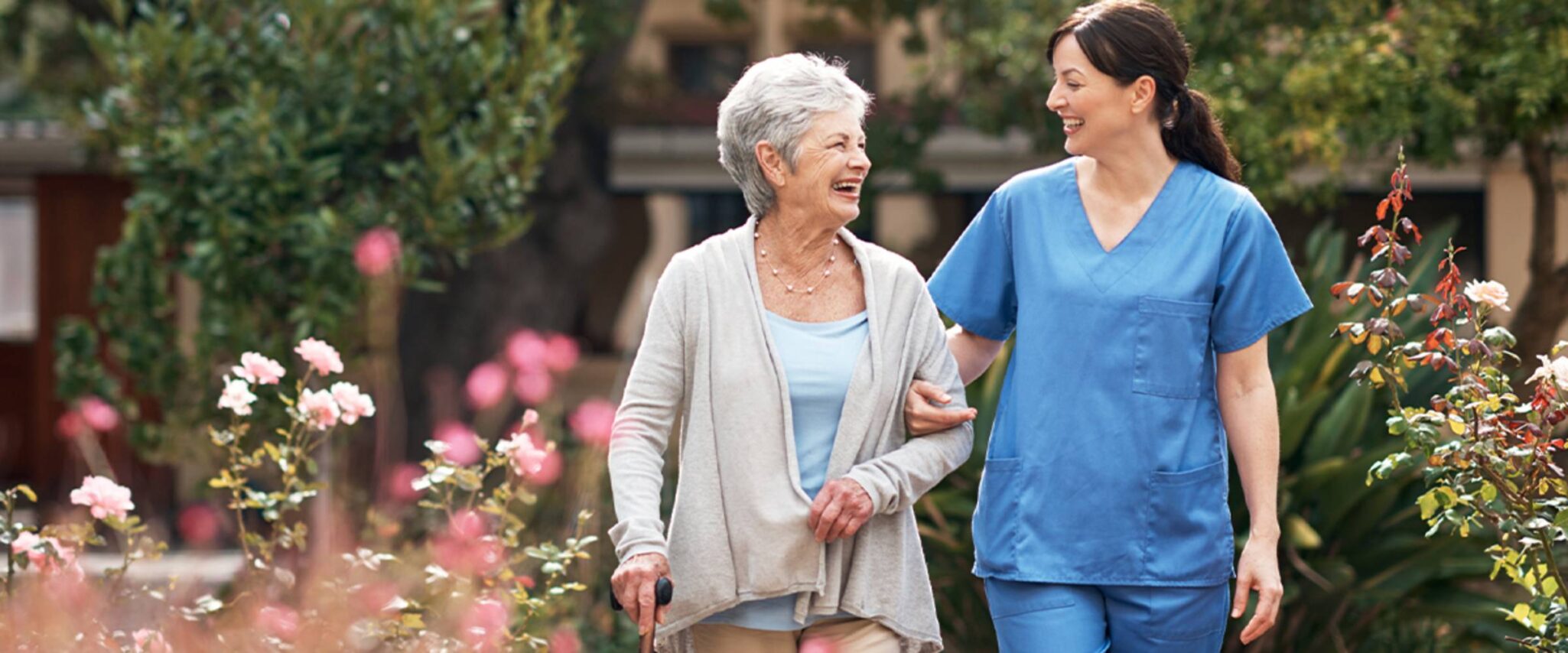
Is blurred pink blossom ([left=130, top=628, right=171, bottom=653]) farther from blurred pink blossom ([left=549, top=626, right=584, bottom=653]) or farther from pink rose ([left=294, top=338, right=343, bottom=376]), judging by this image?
blurred pink blossom ([left=549, top=626, right=584, bottom=653])

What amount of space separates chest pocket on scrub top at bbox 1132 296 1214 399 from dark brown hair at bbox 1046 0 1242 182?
32 centimetres

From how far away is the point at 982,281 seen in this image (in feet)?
11.1

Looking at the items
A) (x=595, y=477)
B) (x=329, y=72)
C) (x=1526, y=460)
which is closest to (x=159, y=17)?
(x=329, y=72)

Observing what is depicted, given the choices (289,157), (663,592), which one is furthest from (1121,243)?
(289,157)

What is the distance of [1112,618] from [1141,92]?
2.92ft

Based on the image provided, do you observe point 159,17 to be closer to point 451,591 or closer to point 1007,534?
point 451,591

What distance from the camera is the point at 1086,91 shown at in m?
3.13

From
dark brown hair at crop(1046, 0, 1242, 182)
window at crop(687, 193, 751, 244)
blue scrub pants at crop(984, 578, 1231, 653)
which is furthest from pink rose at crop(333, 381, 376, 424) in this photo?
window at crop(687, 193, 751, 244)

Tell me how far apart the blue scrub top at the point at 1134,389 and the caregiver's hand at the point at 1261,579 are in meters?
0.07

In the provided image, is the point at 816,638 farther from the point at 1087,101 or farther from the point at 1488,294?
the point at 1488,294

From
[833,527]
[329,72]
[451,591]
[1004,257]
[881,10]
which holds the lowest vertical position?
[451,591]

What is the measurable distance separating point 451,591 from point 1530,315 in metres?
5.82

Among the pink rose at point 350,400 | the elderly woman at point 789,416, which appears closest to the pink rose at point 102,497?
the pink rose at point 350,400

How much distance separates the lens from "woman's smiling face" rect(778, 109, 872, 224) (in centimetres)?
295
